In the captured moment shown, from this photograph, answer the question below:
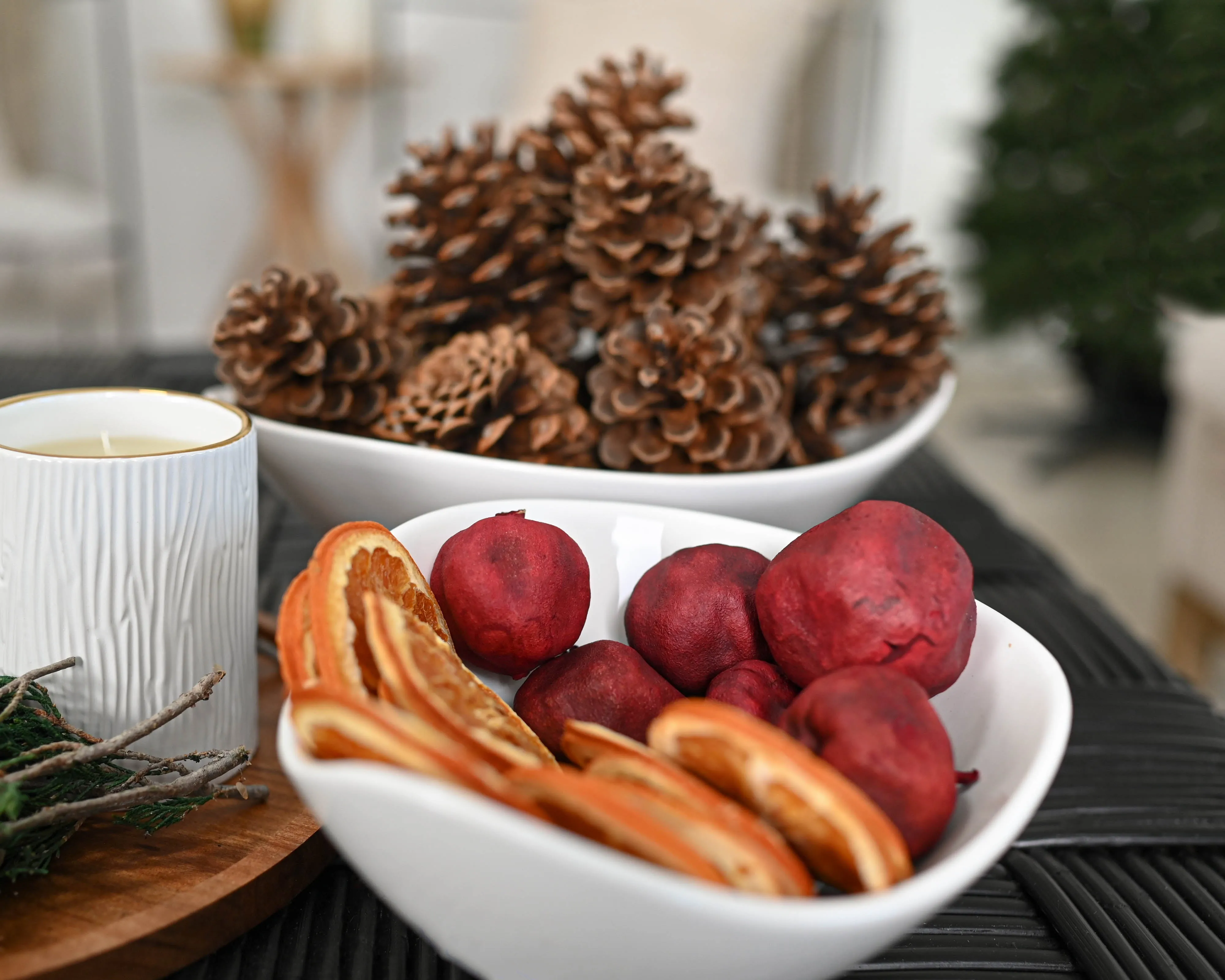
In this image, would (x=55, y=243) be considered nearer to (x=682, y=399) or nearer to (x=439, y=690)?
(x=682, y=399)

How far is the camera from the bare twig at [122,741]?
29 centimetres

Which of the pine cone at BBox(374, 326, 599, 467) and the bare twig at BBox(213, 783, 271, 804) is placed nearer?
the bare twig at BBox(213, 783, 271, 804)

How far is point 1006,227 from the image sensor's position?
2.54m

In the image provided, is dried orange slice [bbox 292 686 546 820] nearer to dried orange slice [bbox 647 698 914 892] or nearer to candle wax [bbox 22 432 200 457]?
dried orange slice [bbox 647 698 914 892]

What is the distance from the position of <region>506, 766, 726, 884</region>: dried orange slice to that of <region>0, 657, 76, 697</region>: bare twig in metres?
0.18

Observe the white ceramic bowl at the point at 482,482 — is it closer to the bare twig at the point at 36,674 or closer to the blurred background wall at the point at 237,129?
the bare twig at the point at 36,674

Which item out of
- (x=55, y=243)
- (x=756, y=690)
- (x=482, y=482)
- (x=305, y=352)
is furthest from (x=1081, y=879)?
(x=55, y=243)

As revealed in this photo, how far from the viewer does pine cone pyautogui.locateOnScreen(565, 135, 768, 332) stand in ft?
1.68

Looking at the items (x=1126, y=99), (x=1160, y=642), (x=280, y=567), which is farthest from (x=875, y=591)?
(x=1126, y=99)

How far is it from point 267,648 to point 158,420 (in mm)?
137

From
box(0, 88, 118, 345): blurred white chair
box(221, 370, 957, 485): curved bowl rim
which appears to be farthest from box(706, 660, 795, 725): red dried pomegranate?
box(0, 88, 118, 345): blurred white chair

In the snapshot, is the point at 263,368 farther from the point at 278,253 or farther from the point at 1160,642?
the point at 278,253

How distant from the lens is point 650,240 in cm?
51

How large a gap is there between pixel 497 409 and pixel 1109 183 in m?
2.30
